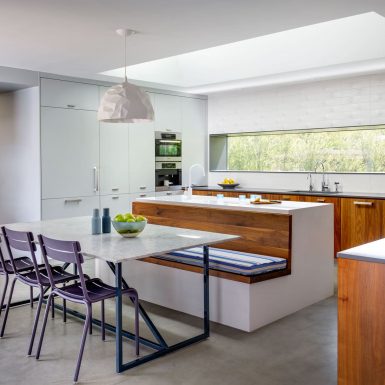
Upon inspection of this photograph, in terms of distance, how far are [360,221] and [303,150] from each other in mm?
1835

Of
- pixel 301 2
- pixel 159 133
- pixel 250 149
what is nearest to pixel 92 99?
pixel 159 133

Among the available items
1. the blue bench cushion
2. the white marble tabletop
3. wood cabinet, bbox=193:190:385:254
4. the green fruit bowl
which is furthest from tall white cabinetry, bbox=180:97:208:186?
the green fruit bowl

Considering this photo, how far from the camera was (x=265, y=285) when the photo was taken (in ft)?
12.7

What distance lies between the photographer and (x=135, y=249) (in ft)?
10.3

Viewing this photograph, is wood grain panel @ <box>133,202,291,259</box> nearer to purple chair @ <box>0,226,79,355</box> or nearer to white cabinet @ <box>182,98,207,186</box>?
purple chair @ <box>0,226,79,355</box>

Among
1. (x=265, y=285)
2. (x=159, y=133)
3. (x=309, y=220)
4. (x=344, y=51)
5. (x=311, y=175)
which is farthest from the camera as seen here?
(x=159, y=133)

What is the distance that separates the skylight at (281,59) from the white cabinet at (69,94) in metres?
0.40

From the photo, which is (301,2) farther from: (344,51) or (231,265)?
(344,51)

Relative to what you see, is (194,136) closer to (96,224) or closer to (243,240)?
(243,240)

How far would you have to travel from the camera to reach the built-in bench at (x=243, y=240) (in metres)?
3.92

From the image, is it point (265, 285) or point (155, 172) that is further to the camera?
point (155, 172)

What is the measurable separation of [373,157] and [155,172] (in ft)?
10.6

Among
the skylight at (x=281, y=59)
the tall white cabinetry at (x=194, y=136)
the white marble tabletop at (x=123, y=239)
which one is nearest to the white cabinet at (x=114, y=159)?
the skylight at (x=281, y=59)

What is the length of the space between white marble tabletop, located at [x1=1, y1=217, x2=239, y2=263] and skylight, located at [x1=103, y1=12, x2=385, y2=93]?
3215mm
